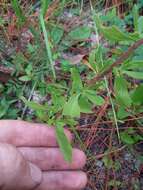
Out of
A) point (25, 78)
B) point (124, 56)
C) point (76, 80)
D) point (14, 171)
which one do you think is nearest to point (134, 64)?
point (124, 56)

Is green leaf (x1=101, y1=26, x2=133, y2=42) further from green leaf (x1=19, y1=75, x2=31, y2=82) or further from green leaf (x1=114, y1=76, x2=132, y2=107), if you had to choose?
green leaf (x1=19, y1=75, x2=31, y2=82)

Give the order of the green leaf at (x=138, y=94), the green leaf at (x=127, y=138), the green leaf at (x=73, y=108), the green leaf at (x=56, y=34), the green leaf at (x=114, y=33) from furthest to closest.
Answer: the green leaf at (x=56, y=34) → the green leaf at (x=127, y=138) → the green leaf at (x=138, y=94) → the green leaf at (x=73, y=108) → the green leaf at (x=114, y=33)

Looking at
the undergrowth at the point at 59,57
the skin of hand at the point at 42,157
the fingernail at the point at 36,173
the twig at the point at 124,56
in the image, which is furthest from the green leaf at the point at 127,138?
the twig at the point at 124,56

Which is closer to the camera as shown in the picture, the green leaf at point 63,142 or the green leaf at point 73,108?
the green leaf at point 73,108

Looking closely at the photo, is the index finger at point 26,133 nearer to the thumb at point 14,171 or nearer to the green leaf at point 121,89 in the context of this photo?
the thumb at point 14,171

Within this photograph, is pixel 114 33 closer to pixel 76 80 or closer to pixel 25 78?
pixel 76 80

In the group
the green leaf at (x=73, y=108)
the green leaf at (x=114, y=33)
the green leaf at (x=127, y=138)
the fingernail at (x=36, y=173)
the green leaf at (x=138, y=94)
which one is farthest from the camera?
the green leaf at (x=127, y=138)

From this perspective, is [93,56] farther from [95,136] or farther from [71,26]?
[71,26]

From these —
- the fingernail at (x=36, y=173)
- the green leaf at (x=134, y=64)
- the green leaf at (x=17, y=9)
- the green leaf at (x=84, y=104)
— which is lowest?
the fingernail at (x=36, y=173)
